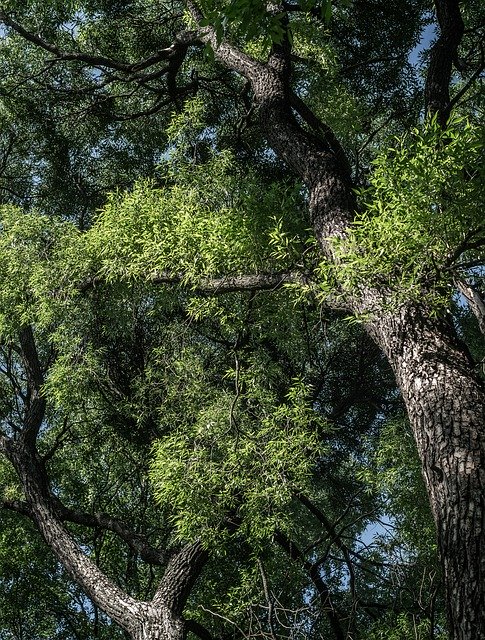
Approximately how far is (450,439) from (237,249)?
3.34 meters

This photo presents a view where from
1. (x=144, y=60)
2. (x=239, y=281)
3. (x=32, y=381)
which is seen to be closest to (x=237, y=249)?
(x=239, y=281)

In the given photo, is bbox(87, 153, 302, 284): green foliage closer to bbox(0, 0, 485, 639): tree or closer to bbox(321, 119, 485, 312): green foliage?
bbox(0, 0, 485, 639): tree

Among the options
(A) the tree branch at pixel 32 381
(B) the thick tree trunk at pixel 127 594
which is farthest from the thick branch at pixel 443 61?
(A) the tree branch at pixel 32 381

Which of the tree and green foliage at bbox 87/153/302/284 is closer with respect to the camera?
the tree

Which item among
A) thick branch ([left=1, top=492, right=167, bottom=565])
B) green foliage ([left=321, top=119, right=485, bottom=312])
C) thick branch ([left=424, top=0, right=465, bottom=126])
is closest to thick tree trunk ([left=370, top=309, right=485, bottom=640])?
green foliage ([left=321, top=119, right=485, bottom=312])

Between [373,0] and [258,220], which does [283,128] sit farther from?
[373,0]

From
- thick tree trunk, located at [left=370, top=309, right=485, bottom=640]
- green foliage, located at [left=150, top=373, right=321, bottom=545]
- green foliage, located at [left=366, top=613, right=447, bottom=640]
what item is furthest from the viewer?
green foliage, located at [left=150, top=373, right=321, bottom=545]

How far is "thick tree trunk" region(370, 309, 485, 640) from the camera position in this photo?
4805mm

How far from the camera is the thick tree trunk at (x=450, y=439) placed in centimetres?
480

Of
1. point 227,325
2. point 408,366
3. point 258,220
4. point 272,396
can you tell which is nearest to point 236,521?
point 272,396

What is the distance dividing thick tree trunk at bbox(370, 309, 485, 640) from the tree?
0.01m

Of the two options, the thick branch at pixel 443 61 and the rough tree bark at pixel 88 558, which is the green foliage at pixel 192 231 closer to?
the thick branch at pixel 443 61

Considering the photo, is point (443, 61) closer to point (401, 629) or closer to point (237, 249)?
point (237, 249)

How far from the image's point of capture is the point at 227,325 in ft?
33.7
